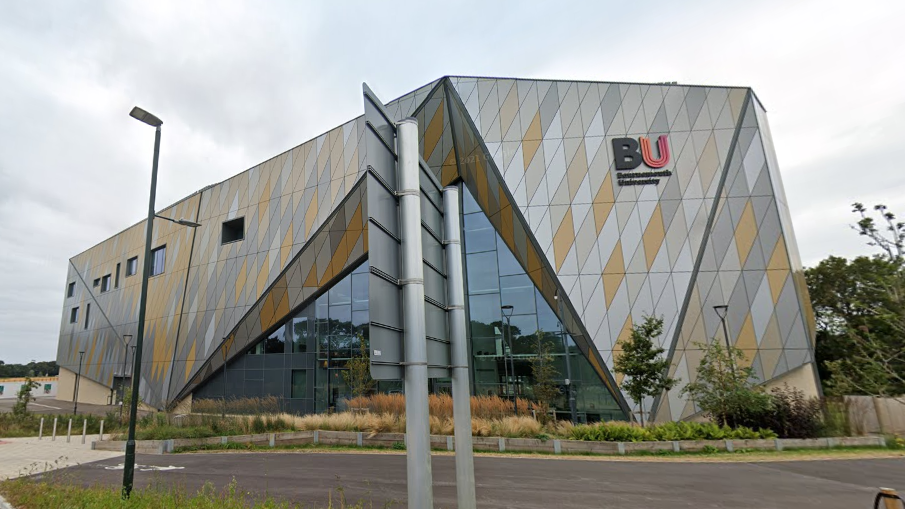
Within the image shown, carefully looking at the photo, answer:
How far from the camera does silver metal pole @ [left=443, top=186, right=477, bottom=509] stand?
14.7 feet

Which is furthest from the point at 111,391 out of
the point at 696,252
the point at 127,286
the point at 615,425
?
the point at 696,252

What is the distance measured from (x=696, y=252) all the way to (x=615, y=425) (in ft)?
33.8

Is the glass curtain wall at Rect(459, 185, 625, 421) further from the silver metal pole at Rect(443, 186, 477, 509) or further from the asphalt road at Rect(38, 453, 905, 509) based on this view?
the silver metal pole at Rect(443, 186, 477, 509)

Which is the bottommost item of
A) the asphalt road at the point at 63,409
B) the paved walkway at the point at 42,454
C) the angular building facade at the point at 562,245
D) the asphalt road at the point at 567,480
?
the asphalt road at the point at 567,480

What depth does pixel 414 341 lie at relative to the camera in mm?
3715

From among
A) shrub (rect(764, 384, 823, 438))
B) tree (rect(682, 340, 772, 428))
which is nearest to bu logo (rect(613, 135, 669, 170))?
tree (rect(682, 340, 772, 428))

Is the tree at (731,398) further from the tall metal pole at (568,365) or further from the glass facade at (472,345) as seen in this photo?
the tall metal pole at (568,365)

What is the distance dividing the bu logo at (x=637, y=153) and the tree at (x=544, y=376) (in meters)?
9.54

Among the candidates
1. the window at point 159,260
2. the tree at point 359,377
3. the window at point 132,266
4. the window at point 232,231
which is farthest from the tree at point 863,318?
the window at point 132,266

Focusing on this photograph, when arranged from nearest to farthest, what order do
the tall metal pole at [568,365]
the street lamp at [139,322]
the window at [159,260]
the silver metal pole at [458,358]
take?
the silver metal pole at [458,358] → the street lamp at [139,322] → the tall metal pole at [568,365] → the window at [159,260]

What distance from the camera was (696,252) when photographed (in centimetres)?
2186

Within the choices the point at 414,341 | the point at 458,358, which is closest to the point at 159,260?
the point at 458,358

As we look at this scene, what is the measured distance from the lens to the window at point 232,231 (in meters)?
34.1

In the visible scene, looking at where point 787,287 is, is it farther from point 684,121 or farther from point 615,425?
point 615,425
